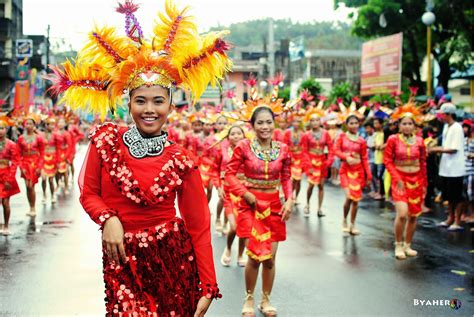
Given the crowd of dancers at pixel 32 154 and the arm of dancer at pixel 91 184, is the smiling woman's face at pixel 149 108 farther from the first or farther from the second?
the crowd of dancers at pixel 32 154

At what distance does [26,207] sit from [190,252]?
1197 centimetres

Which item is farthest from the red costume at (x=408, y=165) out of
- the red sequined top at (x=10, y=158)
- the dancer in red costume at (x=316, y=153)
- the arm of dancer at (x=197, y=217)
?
the red sequined top at (x=10, y=158)

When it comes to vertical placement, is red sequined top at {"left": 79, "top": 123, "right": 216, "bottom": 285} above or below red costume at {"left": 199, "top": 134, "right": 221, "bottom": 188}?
above

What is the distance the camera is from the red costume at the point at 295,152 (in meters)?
15.5

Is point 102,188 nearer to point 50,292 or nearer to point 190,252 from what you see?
point 190,252

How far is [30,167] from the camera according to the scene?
503 inches

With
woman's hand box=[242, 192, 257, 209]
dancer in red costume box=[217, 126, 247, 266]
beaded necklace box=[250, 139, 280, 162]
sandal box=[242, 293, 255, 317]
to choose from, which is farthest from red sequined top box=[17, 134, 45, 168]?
sandal box=[242, 293, 255, 317]

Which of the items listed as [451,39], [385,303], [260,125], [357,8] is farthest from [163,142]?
[357,8]

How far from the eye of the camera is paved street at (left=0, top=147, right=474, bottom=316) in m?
6.80

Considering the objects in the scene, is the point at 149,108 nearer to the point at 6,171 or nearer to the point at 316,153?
the point at 6,171

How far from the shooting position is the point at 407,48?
97.8 feet

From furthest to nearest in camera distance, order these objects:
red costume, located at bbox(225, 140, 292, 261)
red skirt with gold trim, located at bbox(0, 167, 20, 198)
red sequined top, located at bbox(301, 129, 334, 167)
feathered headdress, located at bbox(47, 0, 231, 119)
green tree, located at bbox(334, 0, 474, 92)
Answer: green tree, located at bbox(334, 0, 474, 92)
red sequined top, located at bbox(301, 129, 334, 167)
red skirt with gold trim, located at bbox(0, 167, 20, 198)
red costume, located at bbox(225, 140, 292, 261)
feathered headdress, located at bbox(47, 0, 231, 119)

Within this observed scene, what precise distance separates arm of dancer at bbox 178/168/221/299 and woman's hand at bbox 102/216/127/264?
42cm

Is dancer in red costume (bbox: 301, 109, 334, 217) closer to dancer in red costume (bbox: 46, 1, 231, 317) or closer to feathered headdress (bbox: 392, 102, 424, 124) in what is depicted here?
feathered headdress (bbox: 392, 102, 424, 124)
